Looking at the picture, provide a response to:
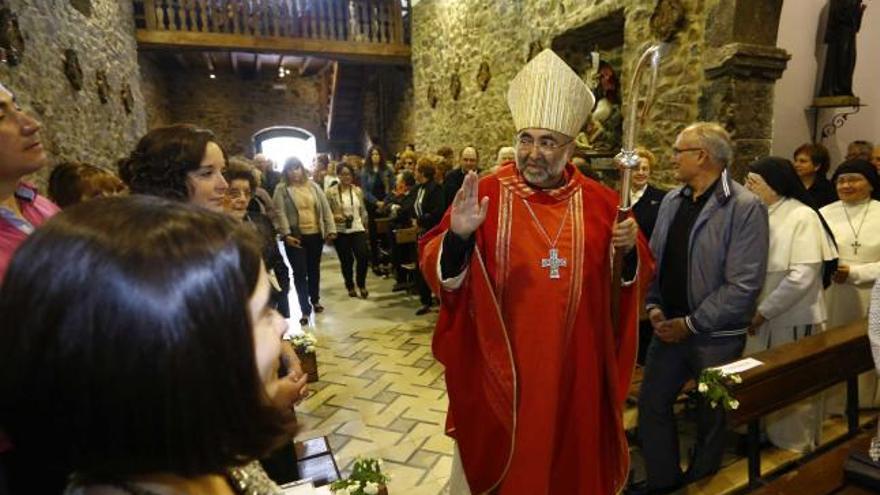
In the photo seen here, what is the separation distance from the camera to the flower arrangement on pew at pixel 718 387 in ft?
5.93

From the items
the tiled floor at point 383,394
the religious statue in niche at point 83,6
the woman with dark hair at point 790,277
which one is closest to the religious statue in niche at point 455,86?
the tiled floor at point 383,394

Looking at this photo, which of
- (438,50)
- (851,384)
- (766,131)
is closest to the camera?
(851,384)

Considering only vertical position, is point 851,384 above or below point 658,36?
A: below

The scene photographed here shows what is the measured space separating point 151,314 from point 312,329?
4764 mm

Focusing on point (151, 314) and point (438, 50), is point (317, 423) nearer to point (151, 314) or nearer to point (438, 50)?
point (151, 314)

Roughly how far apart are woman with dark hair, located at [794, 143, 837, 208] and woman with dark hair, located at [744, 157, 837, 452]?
4.21 feet

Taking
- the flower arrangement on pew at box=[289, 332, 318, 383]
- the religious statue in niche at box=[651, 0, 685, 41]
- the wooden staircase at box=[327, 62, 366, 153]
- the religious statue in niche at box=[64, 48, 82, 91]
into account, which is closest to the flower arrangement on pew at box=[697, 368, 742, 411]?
the flower arrangement on pew at box=[289, 332, 318, 383]

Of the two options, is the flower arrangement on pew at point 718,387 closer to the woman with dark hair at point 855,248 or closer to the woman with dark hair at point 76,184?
the woman with dark hair at point 855,248

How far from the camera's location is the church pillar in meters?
4.03

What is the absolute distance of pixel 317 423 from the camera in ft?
10.8

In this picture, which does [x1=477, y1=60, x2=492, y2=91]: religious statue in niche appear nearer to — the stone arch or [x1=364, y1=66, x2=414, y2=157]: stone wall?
[x1=364, y1=66, x2=414, y2=157]: stone wall

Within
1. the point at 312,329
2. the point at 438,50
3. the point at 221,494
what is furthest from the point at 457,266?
the point at 438,50

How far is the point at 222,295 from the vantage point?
1.80 ft

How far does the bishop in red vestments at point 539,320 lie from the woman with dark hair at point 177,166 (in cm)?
79
